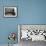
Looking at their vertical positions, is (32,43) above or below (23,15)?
below

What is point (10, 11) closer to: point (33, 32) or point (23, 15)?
point (23, 15)

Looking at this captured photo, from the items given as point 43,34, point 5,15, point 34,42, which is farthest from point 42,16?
point 5,15

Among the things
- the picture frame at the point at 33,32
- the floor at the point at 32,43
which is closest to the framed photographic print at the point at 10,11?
the picture frame at the point at 33,32

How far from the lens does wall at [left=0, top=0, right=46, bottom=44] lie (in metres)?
3.78

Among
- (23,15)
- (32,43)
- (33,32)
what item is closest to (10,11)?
(23,15)

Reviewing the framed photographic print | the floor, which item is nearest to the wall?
the framed photographic print

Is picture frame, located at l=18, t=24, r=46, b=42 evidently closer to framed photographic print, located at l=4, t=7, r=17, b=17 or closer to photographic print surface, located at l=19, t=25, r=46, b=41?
photographic print surface, located at l=19, t=25, r=46, b=41

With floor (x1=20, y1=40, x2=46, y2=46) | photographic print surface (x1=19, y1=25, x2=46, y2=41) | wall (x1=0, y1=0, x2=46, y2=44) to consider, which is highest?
wall (x1=0, y1=0, x2=46, y2=44)

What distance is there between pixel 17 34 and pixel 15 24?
28 centimetres

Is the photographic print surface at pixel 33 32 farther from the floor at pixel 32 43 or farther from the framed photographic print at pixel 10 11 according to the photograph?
the framed photographic print at pixel 10 11

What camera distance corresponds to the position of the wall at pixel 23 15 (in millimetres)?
3775

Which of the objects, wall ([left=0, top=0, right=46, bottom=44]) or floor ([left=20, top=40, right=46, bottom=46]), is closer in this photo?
floor ([left=20, top=40, right=46, bottom=46])

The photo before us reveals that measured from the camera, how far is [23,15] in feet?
12.5

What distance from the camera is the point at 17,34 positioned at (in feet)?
12.4
